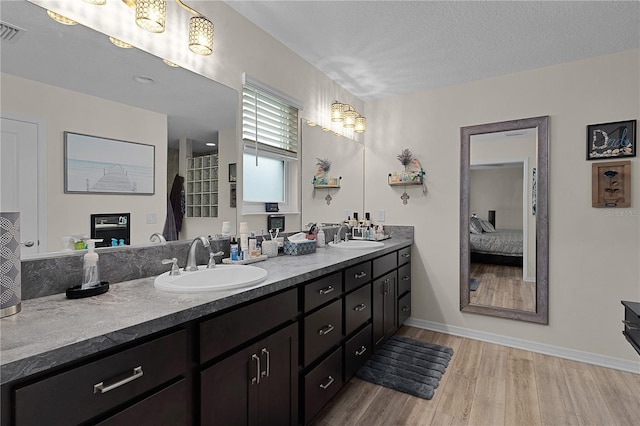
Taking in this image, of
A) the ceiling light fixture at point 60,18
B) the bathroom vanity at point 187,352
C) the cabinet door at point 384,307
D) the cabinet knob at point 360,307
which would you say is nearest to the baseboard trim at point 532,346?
the cabinet door at point 384,307

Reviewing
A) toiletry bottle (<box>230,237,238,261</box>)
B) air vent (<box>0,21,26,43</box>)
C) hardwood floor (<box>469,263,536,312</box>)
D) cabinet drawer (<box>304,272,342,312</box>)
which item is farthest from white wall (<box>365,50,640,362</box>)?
air vent (<box>0,21,26,43</box>)

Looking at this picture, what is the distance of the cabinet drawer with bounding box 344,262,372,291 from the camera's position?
2.03m

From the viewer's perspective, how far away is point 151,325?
949 millimetres

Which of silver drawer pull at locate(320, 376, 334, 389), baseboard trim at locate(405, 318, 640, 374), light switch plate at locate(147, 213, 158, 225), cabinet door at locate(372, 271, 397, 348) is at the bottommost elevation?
baseboard trim at locate(405, 318, 640, 374)

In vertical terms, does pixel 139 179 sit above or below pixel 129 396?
above

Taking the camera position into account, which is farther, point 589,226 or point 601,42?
point 589,226

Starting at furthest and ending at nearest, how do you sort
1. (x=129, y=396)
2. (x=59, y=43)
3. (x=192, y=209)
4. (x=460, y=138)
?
(x=460, y=138) < (x=192, y=209) < (x=59, y=43) < (x=129, y=396)

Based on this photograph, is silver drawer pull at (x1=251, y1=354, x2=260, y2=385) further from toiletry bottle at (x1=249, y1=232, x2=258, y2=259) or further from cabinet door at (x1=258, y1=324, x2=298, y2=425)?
toiletry bottle at (x1=249, y1=232, x2=258, y2=259)

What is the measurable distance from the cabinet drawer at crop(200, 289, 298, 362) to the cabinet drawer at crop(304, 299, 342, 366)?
171 millimetres

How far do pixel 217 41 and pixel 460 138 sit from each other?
228cm

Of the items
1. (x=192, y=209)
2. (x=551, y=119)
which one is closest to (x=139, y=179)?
(x=192, y=209)

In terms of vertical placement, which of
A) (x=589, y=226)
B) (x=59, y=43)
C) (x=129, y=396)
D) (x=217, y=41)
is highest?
(x=217, y=41)

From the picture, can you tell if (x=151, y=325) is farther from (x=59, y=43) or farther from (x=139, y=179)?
(x=59, y=43)

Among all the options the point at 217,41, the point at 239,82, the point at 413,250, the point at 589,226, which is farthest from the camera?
the point at 413,250
